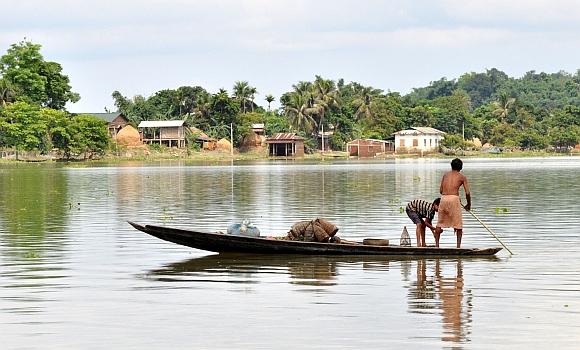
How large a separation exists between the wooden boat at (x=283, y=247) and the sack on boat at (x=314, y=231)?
27 centimetres

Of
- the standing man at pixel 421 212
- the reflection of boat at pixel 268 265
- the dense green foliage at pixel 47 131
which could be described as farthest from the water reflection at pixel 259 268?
the dense green foliage at pixel 47 131

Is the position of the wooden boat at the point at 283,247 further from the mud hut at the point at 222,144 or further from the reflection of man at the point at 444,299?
the mud hut at the point at 222,144

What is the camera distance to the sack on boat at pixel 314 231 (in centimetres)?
1845

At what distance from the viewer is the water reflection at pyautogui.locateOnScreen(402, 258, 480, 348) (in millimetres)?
11789

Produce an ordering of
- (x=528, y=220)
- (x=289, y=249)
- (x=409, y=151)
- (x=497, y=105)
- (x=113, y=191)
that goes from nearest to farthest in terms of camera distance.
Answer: (x=289, y=249) → (x=528, y=220) → (x=113, y=191) → (x=409, y=151) → (x=497, y=105)

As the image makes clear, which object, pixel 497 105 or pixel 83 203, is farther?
pixel 497 105

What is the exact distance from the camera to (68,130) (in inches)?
4043

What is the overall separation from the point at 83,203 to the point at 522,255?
2184 centimetres

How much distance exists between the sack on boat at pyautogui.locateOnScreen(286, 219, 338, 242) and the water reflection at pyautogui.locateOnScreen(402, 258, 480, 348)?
1.75 meters

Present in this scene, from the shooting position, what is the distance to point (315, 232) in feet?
60.5

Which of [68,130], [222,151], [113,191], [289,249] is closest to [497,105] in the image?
[222,151]

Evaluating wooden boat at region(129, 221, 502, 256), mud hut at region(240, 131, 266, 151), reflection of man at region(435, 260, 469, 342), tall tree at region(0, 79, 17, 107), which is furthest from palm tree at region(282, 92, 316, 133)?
reflection of man at region(435, 260, 469, 342)

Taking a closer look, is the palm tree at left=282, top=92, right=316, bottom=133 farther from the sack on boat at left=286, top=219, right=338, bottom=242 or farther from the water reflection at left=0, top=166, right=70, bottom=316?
the sack on boat at left=286, top=219, right=338, bottom=242

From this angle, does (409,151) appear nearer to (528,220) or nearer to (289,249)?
(528,220)
